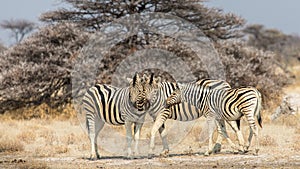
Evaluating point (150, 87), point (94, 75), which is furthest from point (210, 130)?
point (94, 75)

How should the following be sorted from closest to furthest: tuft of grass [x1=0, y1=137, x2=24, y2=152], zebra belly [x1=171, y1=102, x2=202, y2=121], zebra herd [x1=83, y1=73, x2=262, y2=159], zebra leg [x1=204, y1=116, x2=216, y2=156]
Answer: zebra herd [x1=83, y1=73, x2=262, y2=159], zebra leg [x1=204, y1=116, x2=216, y2=156], zebra belly [x1=171, y1=102, x2=202, y2=121], tuft of grass [x1=0, y1=137, x2=24, y2=152]

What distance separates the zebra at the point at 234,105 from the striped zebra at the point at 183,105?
0.34 feet

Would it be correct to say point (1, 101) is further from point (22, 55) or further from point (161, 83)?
point (161, 83)

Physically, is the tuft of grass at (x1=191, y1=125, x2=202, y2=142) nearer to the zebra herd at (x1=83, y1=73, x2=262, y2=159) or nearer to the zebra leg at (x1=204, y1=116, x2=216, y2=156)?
the zebra herd at (x1=83, y1=73, x2=262, y2=159)

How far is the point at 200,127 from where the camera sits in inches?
528

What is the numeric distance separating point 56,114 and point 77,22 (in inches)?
144

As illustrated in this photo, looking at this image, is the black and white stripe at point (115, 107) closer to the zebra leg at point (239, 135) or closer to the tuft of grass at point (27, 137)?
the zebra leg at point (239, 135)

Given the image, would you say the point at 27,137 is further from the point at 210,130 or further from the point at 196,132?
the point at 210,130

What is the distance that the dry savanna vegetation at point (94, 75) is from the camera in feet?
39.5

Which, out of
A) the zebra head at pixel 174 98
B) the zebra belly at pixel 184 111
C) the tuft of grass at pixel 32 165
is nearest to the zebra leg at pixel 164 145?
the zebra belly at pixel 184 111

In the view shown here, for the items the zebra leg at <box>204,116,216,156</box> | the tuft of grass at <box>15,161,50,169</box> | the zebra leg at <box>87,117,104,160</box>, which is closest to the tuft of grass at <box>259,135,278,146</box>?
the zebra leg at <box>204,116,216,156</box>

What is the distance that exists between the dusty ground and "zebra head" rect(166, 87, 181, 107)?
98 centimetres

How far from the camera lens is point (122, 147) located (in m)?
11.4

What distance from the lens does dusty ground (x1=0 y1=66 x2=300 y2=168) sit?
9.06 meters
